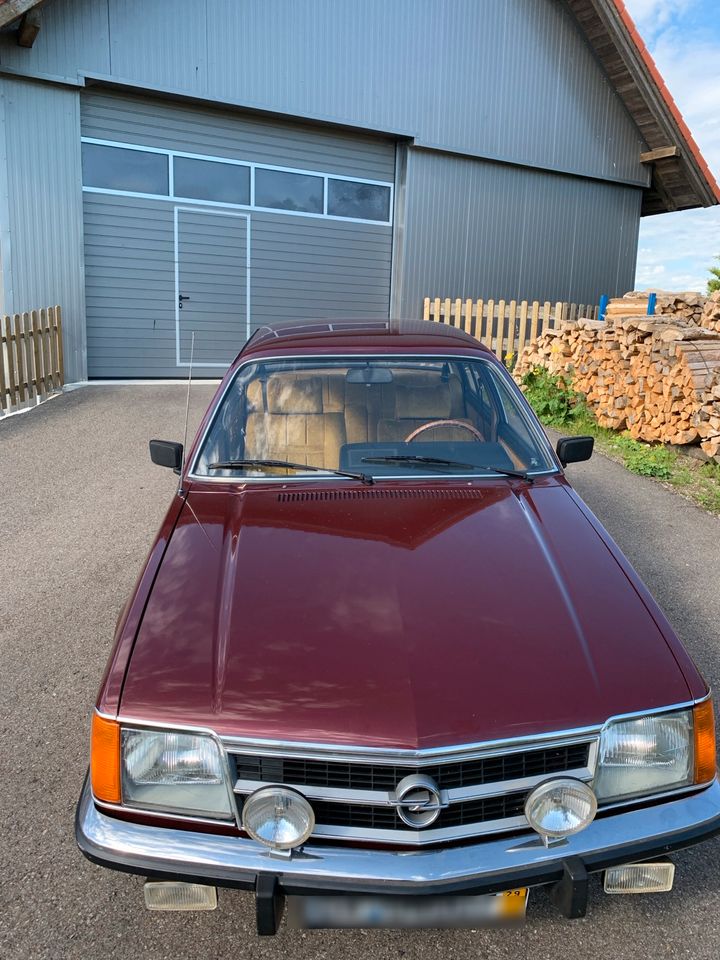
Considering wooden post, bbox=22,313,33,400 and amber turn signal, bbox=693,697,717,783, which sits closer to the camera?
amber turn signal, bbox=693,697,717,783

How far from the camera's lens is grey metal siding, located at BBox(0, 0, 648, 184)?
424 inches

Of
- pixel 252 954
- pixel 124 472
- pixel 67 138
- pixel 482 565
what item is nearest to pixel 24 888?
pixel 252 954

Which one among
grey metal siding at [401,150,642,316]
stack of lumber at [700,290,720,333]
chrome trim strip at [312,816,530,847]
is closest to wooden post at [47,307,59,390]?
grey metal siding at [401,150,642,316]

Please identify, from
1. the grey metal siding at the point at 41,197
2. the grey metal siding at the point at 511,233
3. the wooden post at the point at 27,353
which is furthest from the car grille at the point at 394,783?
the grey metal siding at the point at 511,233

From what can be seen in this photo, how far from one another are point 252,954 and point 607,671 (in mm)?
1339

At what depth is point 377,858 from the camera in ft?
6.51

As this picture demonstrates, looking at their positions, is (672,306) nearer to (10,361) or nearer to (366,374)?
(10,361)

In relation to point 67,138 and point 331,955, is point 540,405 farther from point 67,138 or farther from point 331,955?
point 331,955

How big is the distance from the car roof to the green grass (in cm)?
371

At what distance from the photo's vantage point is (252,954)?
229 centimetres

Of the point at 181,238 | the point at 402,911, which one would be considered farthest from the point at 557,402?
the point at 402,911

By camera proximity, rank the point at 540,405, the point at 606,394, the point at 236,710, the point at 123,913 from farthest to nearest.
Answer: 1. the point at 540,405
2. the point at 606,394
3. the point at 123,913
4. the point at 236,710

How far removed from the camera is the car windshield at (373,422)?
133 inches

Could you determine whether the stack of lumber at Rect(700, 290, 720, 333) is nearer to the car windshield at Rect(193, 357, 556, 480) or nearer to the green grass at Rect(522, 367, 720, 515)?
the green grass at Rect(522, 367, 720, 515)
